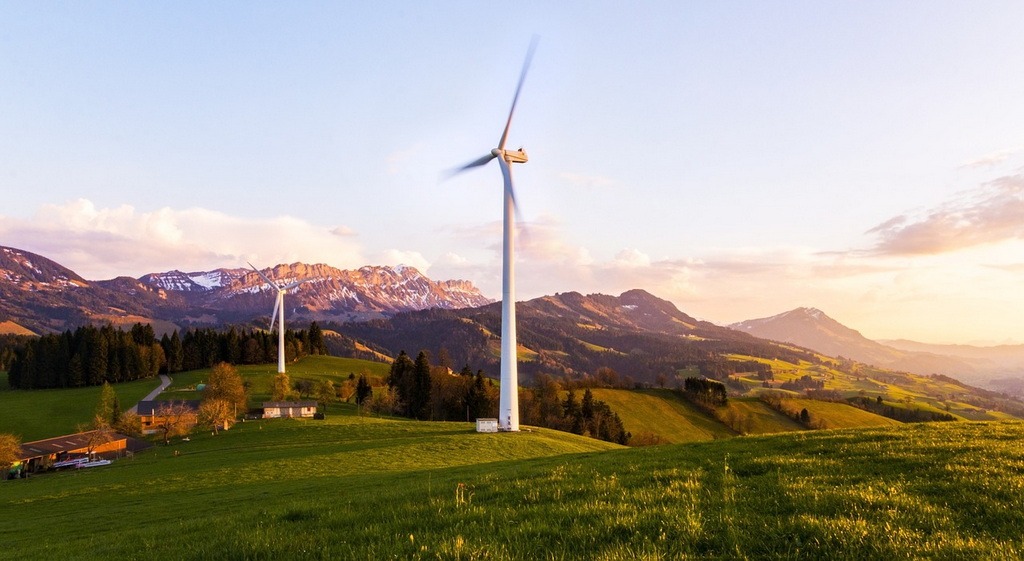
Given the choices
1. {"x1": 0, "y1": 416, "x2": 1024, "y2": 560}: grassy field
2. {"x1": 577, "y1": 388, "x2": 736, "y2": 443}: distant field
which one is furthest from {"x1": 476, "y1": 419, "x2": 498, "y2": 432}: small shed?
{"x1": 577, "y1": 388, "x2": 736, "y2": 443}: distant field

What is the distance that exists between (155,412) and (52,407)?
43.0 m

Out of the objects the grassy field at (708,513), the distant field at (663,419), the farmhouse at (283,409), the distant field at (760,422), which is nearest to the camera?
the grassy field at (708,513)

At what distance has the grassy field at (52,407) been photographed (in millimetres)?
120125

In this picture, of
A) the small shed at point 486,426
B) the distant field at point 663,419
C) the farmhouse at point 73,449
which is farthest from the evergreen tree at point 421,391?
the small shed at point 486,426

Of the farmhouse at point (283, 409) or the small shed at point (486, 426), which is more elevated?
the small shed at point (486, 426)

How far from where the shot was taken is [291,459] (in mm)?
61531

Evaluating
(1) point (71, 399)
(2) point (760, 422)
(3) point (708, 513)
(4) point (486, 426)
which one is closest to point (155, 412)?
(1) point (71, 399)

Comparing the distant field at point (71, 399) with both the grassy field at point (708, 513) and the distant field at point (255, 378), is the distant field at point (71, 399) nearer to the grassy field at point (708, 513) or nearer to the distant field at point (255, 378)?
the distant field at point (255, 378)

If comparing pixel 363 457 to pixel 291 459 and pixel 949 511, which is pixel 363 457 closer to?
pixel 291 459

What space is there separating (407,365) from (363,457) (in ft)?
321

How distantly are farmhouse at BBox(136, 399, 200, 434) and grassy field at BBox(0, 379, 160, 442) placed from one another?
12.0m

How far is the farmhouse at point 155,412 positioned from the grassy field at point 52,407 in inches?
471

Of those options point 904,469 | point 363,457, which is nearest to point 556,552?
point 904,469

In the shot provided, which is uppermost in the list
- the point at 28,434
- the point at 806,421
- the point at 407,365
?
the point at 407,365
